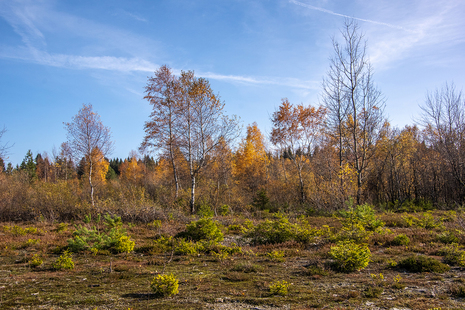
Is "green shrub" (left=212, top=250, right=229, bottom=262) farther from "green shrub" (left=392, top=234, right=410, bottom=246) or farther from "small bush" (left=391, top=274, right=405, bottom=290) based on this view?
"green shrub" (left=392, top=234, right=410, bottom=246)

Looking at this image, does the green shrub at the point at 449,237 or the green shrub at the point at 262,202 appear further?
the green shrub at the point at 262,202

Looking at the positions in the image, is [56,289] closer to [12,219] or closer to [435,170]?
[12,219]

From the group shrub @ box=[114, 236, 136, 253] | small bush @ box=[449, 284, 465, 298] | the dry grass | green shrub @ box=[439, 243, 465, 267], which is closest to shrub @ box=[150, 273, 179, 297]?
the dry grass

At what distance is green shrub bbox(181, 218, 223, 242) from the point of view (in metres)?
8.12

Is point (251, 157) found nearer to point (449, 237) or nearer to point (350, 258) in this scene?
point (449, 237)

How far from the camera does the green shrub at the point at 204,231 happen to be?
8125 millimetres

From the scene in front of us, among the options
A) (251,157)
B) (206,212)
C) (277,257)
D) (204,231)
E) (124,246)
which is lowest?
(277,257)

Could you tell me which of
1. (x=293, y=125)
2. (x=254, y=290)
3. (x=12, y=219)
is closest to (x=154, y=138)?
(x=12, y=219)

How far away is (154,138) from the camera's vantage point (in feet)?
59.4

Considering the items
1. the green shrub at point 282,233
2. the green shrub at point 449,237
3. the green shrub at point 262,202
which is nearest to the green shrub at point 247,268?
the green shrub at point 282,233

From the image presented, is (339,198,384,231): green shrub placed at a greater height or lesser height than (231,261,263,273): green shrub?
greater

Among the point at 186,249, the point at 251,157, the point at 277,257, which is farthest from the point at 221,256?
the point at 251,157

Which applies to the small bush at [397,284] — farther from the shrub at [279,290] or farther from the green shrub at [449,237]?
the green shrub at [449,237]

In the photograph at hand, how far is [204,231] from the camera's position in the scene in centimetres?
816
